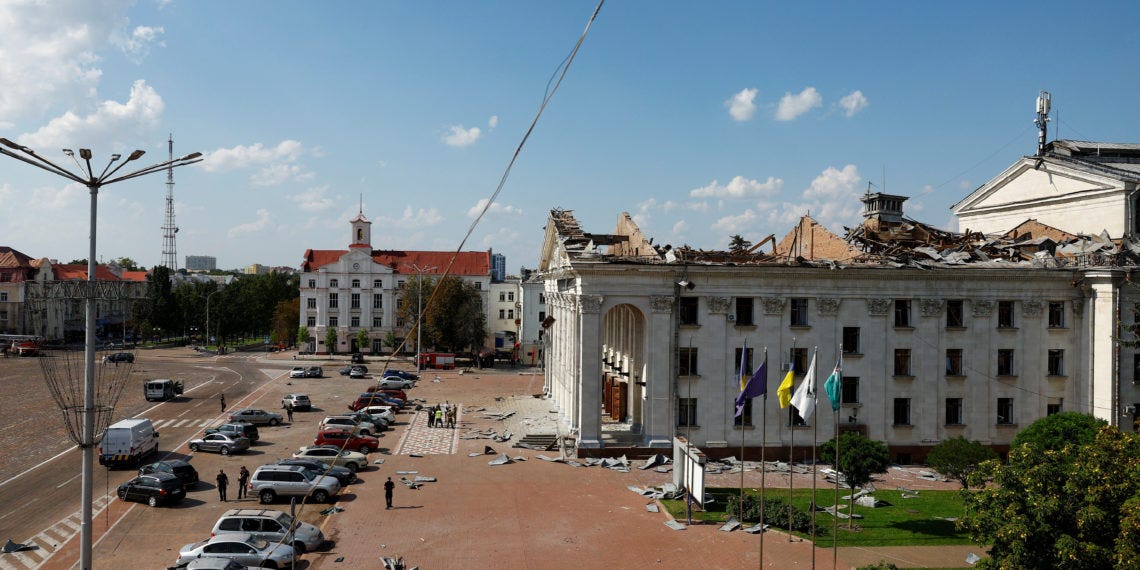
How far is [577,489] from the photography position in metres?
33.5

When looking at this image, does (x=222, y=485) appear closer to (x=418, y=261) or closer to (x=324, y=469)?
(x=324, y=469)

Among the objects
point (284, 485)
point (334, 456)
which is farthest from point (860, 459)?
point (334, 456)

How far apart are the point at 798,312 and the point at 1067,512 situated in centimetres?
2336

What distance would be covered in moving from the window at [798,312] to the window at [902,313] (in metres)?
5.20

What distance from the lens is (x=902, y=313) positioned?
4091cm

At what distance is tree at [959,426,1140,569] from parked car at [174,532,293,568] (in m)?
20.0

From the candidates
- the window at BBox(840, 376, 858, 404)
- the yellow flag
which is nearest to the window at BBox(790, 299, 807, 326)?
the window at BBox(840, 376, 858, 404)

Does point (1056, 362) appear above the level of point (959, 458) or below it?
above

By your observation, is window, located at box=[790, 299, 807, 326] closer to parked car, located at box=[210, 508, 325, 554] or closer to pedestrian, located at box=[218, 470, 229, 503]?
parked car, located at box=[210, 508, 325, 554]

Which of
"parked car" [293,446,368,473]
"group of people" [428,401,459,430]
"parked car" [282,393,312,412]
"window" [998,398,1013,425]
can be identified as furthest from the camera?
"parked car" [282,393,312,412]

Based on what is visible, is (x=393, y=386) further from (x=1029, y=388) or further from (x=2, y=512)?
(x=1029, y=388)

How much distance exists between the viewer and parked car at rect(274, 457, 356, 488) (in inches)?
1292

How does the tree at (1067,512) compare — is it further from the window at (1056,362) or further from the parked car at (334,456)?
the parked car at (334,456)

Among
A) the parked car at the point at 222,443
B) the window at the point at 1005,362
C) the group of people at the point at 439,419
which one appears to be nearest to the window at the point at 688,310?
the window at the point at 1005,362
